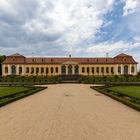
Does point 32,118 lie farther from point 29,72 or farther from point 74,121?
point 29,72

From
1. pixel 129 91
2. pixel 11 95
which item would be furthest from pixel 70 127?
pixel 129 91

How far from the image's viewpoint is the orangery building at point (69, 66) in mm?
65938

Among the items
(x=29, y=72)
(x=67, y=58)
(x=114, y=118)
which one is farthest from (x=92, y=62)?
(x=114, y=118)

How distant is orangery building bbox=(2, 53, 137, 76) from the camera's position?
6594 centimetres

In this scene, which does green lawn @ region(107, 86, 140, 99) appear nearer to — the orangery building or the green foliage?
the green foliage

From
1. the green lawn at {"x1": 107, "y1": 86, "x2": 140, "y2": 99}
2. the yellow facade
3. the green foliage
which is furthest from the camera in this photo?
the yellow facade

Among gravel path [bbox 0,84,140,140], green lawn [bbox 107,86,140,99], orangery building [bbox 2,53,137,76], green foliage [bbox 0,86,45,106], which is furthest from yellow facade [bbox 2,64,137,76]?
gravel path [bbox 0,84,140,140]

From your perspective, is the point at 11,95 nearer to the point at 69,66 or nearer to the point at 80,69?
the point at 69,66

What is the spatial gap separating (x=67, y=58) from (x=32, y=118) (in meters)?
60.9

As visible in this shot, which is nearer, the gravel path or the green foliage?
the gravel path

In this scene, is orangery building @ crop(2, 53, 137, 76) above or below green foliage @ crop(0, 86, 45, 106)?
above

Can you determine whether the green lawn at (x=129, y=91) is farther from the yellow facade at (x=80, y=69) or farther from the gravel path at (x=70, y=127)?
the yellow facade at (x=80, y=69)

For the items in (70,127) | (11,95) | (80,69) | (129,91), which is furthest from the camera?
(80,69)

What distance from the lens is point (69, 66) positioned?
218 feet
